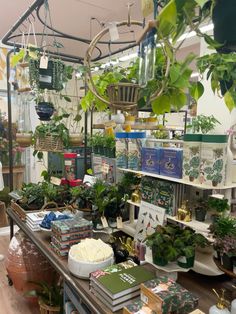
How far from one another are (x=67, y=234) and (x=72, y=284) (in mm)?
310

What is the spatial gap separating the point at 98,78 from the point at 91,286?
3.34 ft

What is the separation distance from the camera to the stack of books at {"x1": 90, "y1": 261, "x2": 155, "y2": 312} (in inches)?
41.1

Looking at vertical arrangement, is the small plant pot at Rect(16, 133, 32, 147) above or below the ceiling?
below

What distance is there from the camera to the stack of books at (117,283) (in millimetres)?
1044

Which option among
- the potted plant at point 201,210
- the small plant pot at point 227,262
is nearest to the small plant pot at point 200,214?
the potted plant at point 201,210

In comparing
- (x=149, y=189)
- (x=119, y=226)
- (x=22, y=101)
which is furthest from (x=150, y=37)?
(x=22, y=101)

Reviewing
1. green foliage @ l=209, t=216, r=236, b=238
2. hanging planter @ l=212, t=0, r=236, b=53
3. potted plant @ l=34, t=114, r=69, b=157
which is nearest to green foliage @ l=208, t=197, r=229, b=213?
green foliage @ l=209, t=216, r=236, b=238

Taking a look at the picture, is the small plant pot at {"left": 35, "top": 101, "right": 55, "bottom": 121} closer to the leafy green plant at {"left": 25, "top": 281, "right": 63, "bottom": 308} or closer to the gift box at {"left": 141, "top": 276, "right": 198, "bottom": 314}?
the leafy green plant at {"left": 25, "top": 281, "right": 63, "bottom": 308}

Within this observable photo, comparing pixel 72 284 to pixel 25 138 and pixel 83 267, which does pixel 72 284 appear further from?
pixel 25 138

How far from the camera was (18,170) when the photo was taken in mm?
4574

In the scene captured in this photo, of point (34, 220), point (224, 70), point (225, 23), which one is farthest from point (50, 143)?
point (225, 23)

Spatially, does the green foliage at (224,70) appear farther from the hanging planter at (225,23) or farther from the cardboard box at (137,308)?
the cardboard box at (137,308)

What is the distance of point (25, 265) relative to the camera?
87.7 inches

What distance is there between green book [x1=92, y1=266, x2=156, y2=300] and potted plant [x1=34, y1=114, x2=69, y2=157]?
117 centimetres
